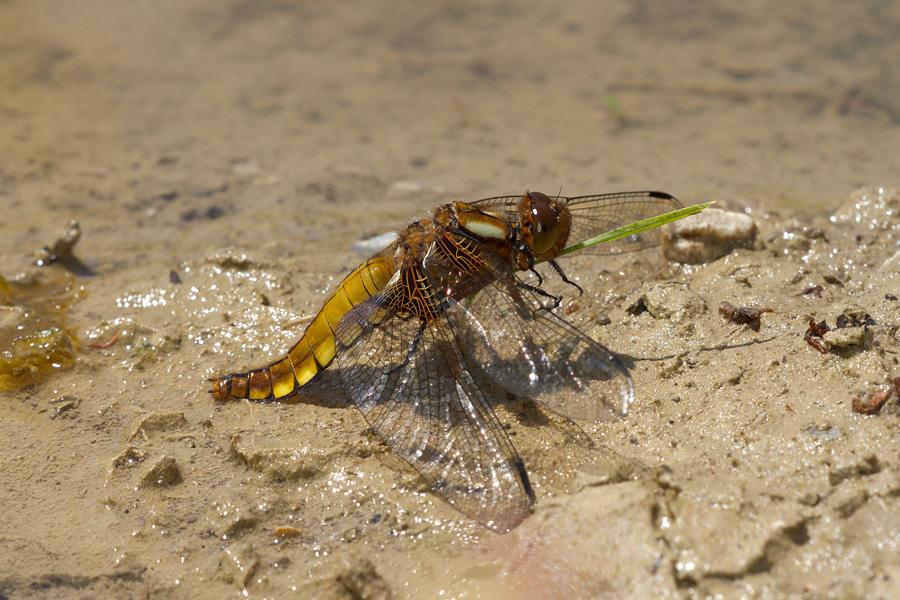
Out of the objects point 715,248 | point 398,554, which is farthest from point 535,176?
point 398,554

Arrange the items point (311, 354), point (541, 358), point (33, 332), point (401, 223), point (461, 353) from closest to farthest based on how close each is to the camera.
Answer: point (541, 358), point (461, 353), point (311, 354), point (401, 223), point (33, 332)

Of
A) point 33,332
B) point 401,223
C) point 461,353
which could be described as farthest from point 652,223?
point 33,332

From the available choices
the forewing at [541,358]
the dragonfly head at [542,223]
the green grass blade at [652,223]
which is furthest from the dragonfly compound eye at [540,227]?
the forewing at [541,358]

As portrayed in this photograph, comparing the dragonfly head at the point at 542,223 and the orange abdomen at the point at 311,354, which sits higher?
the dragonfly head at the point at 542,223

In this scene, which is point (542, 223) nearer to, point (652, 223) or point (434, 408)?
point (652, 223)

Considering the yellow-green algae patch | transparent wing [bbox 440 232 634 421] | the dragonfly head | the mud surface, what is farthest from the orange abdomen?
the yellow-green algae patch

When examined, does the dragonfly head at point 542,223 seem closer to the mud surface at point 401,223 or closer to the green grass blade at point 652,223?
the green grass blade at point 652,223

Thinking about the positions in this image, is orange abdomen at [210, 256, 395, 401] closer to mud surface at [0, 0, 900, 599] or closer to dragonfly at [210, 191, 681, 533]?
dragonfly at [210, 191, 681, 533]

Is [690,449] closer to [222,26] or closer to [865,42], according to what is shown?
[865,42]
